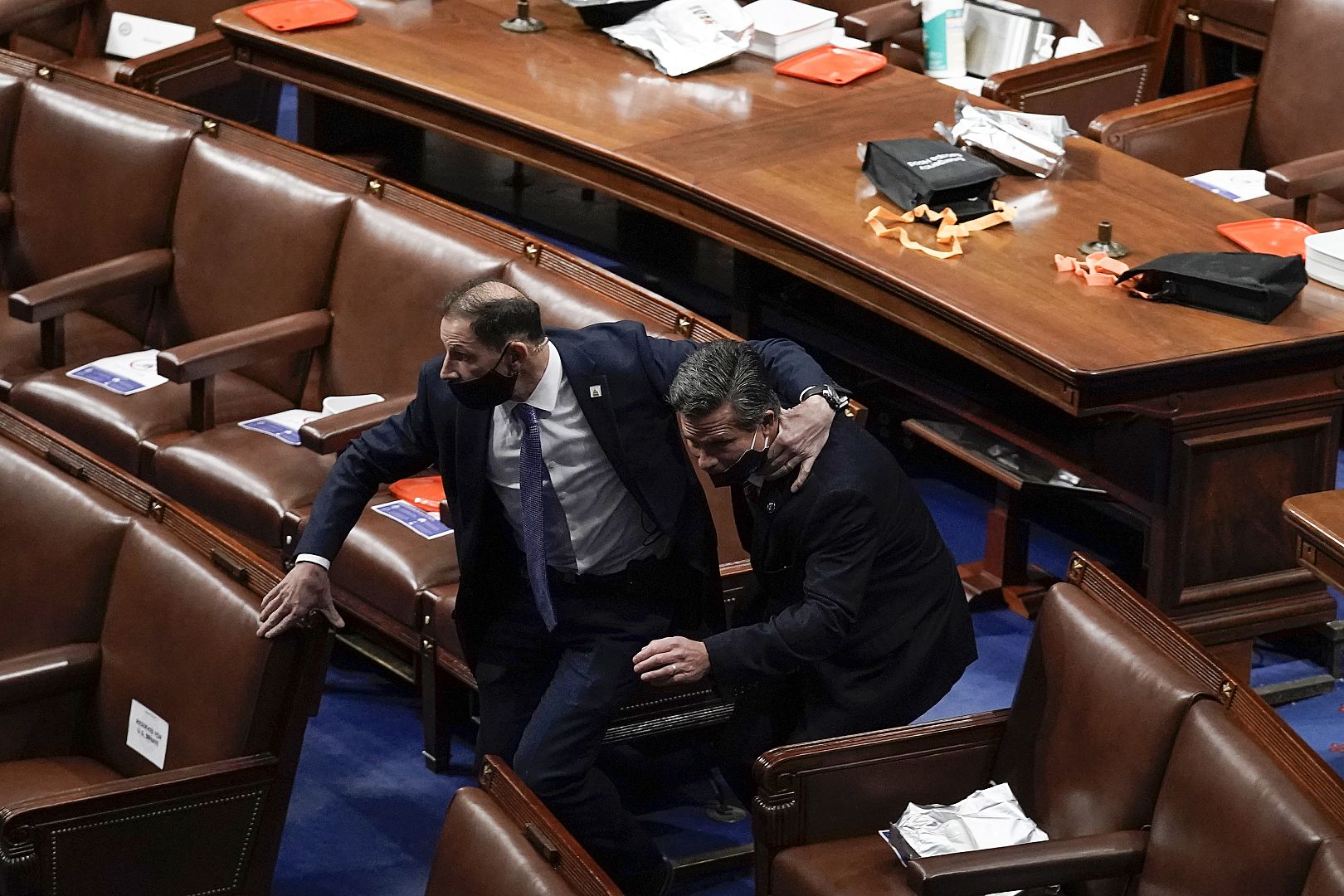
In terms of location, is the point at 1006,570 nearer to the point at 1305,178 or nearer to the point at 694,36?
the point at 1305,178

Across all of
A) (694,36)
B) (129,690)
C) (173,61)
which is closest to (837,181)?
(694,36)

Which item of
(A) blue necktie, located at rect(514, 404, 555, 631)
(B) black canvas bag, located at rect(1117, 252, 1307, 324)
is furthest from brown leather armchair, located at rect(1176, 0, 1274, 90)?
(A) blue necktie, located at rect(514, 404, 555, 631)

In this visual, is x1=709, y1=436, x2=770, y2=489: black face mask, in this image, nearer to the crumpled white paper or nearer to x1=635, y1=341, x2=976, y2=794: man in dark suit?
x1=635, y1=341, x2=976, y2=794: man in dark suit

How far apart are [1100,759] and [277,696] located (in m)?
1.29

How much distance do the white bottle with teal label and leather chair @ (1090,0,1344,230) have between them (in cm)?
82

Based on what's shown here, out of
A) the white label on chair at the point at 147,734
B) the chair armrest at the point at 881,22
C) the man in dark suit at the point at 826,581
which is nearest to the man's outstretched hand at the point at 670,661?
the man in dark suit at the point at 826,581

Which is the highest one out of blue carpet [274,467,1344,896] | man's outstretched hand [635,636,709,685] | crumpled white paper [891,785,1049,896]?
man's outstretched hand [635,636,709,685]

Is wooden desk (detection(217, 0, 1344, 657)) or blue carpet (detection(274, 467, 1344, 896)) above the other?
wooden desk (detection(217, 0, 1344, 657))

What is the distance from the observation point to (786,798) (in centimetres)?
297

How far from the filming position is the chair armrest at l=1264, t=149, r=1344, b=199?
468 cm

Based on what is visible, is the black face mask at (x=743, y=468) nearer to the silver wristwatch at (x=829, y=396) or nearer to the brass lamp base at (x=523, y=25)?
the silver wristwatch at (x=829, y=396)

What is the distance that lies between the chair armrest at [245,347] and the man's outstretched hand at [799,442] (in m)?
1.78

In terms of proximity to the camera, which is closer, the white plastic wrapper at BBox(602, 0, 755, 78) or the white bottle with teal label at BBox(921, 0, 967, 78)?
the white plastic wrapper at BBox(602, 0, 755, 78)

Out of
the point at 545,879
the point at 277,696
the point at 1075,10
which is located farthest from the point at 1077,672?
the point at 1075,10
